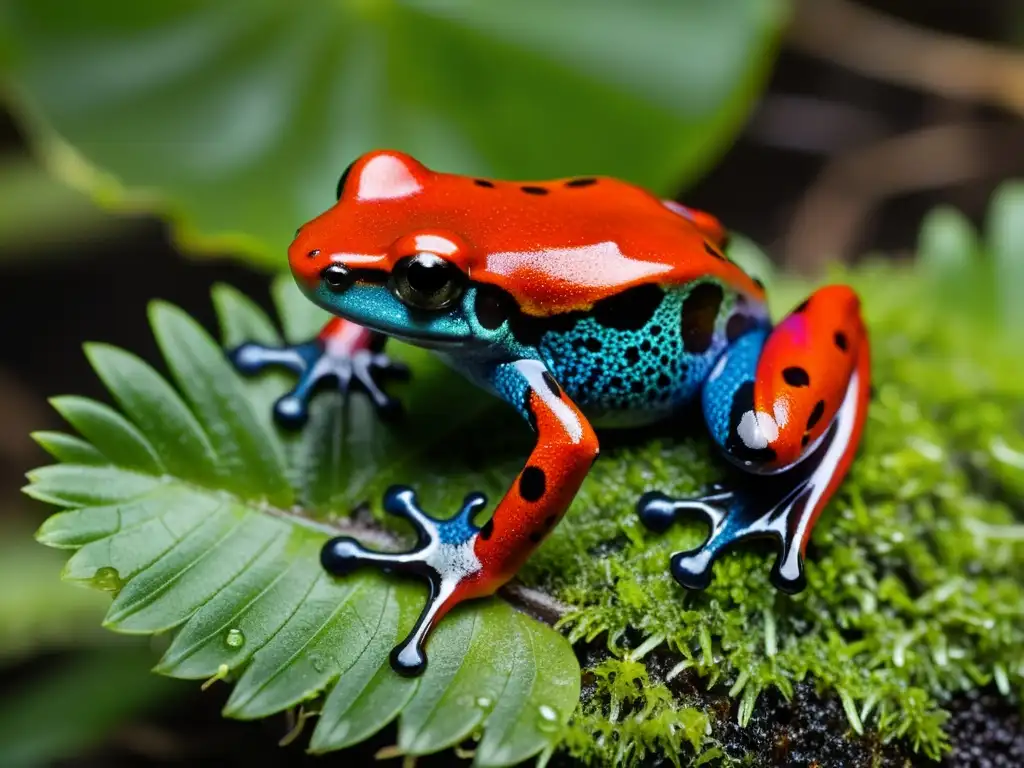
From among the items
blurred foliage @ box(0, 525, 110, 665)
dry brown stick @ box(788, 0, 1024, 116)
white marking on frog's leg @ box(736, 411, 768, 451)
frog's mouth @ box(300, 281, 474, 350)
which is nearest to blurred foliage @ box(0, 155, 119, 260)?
blurred foliage @ box(0, 525, 110, 665)

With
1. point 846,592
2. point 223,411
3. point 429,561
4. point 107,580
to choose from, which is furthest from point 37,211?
point 846,592

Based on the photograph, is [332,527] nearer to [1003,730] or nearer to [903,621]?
[903,621]

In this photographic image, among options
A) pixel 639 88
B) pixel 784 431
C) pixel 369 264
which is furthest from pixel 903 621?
pixel 639 88

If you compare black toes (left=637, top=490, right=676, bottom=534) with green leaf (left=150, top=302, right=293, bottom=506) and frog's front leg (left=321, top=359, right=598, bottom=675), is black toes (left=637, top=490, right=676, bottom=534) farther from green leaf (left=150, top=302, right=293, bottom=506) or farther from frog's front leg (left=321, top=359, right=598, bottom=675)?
green leaf (left=150, top=302, right=293, bottom=506)

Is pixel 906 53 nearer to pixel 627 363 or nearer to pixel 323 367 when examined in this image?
pixel 627 363

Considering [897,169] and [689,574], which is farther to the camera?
[897,169]

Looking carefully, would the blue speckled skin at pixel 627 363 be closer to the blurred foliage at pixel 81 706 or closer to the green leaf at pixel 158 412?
the green leaf at pixel 158 412

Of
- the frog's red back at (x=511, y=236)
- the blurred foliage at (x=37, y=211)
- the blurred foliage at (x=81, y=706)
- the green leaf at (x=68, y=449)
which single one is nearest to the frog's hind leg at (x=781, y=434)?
the frog's red back at (x=511, y=236)

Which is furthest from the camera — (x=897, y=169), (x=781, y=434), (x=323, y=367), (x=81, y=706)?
(x=897, y=169)
